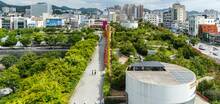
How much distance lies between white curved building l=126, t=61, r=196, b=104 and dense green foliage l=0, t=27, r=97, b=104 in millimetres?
3986

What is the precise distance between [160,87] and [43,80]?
7108 millimetres

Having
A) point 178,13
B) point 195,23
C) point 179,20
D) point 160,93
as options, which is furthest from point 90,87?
point 178,13

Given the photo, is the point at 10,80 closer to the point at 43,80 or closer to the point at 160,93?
the point at 43,80

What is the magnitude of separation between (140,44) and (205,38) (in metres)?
34.7

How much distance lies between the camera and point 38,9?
513 feet

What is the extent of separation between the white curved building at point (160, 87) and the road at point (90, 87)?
134 inches

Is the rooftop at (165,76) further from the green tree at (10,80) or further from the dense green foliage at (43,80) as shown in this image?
the green tree at (10,80)

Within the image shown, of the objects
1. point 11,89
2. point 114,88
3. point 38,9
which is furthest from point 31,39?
point 38,9

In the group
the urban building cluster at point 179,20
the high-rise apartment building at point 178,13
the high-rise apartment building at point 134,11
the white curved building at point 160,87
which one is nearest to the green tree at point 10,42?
the urban building cluster at point 179,20

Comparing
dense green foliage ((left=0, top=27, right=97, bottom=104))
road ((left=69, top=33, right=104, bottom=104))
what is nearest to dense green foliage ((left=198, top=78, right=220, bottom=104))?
road ((left=69, top=33, right=104, bottom=104))

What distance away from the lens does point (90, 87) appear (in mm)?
26609

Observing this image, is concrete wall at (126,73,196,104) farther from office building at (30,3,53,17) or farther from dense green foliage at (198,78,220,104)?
office building at (30,3,53,17)

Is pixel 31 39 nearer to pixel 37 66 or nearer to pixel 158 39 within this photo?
pixel 158 39

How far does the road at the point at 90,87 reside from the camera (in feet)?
76.3
